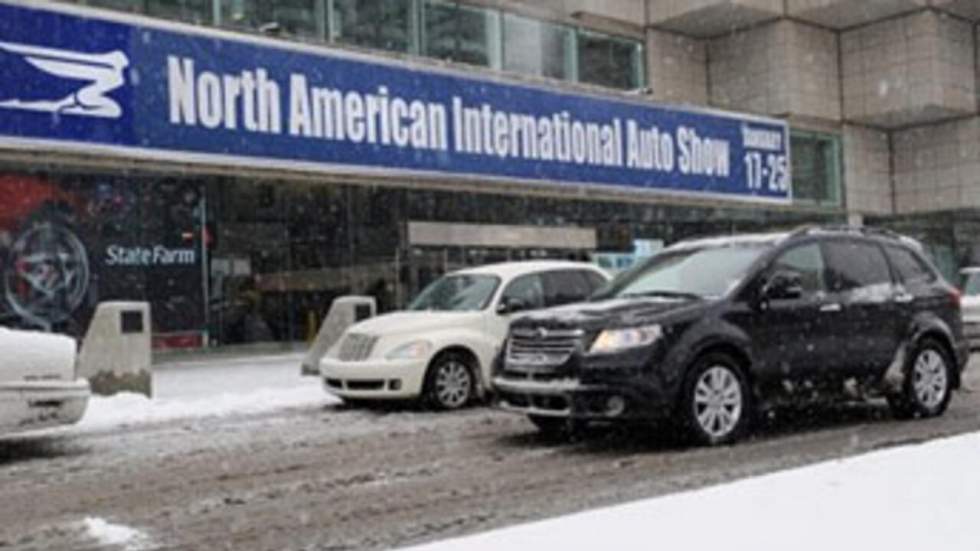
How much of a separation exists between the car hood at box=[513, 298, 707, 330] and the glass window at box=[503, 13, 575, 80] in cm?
1660

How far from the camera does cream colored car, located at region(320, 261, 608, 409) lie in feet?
41.8

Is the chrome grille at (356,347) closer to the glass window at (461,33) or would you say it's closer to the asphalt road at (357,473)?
the asphalt road at (357,473)

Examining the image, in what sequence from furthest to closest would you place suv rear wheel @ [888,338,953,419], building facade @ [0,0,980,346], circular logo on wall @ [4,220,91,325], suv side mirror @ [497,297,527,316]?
1. circular logo on wall @ [4,220,91,325]
2. building facade @ [0,0,980,346]
3. suv side mirror @ [497,297,527,316]
4. suv rear wheel @ [888,338,953,419]

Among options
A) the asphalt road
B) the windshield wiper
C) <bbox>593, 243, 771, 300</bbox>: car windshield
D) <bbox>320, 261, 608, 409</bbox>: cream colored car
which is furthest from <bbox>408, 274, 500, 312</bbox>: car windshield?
the windshield wiper

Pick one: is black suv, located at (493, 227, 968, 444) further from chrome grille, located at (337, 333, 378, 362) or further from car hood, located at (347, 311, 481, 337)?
chrome grille, located at (337, 333, 378, 362)

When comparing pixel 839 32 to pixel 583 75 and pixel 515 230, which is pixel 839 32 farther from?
pixel 515 230

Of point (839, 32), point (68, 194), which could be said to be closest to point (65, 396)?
point (68, 194)

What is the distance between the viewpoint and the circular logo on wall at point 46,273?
1800 centimetres

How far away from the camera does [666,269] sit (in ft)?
35.2

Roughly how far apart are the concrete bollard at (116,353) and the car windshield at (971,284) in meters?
12.7

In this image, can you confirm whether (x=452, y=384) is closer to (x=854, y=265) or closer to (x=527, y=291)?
(x=527, y=291)

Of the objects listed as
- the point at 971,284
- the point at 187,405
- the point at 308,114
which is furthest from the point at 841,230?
the point at 971,284

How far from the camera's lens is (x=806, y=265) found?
10594 millimetres

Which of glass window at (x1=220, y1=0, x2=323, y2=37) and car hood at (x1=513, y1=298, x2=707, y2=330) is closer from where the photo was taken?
car hood at (x1=513, y1=298, x2=707, y2=330)
